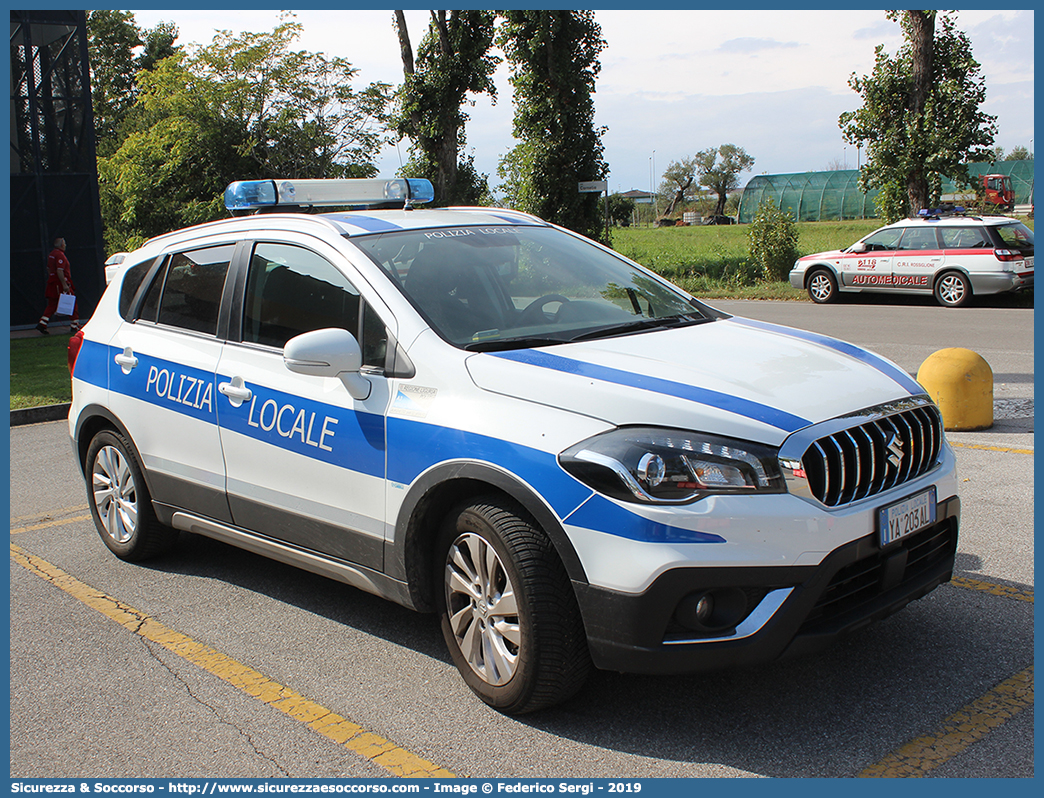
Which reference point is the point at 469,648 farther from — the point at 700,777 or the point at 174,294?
the point at 174,294

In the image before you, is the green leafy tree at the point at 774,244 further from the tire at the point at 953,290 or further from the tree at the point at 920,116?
the tire at the point at 953,290

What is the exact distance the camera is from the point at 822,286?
20203 millimetres

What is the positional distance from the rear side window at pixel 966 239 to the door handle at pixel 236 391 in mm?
16316

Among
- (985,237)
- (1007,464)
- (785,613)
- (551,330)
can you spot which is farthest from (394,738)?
(985,237)

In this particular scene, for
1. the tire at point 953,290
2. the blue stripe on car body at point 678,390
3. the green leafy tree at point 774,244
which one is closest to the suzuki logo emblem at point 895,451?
the blue stripe on car body at point 678,390

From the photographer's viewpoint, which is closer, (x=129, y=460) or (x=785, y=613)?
(x=785, y=613)

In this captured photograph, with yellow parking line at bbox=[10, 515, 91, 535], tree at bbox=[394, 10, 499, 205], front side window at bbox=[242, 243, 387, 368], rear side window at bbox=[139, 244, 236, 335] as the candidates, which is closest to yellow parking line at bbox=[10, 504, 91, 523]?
yellow parking line at bbox=[10, 515, 91, 535]

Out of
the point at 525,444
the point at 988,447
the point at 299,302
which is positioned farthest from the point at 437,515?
the point at 988,447

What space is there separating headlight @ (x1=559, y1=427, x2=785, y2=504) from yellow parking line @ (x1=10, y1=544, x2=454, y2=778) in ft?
3.56

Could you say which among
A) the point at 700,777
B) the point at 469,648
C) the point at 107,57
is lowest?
the point at 700,777

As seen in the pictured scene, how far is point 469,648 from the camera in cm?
353

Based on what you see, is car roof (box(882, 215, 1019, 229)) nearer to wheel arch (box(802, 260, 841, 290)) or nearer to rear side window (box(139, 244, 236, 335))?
wheel arch (box(802, 260, 841, 290))

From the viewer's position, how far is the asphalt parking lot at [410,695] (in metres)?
3.13

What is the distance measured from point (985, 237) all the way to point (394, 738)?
673 inches
